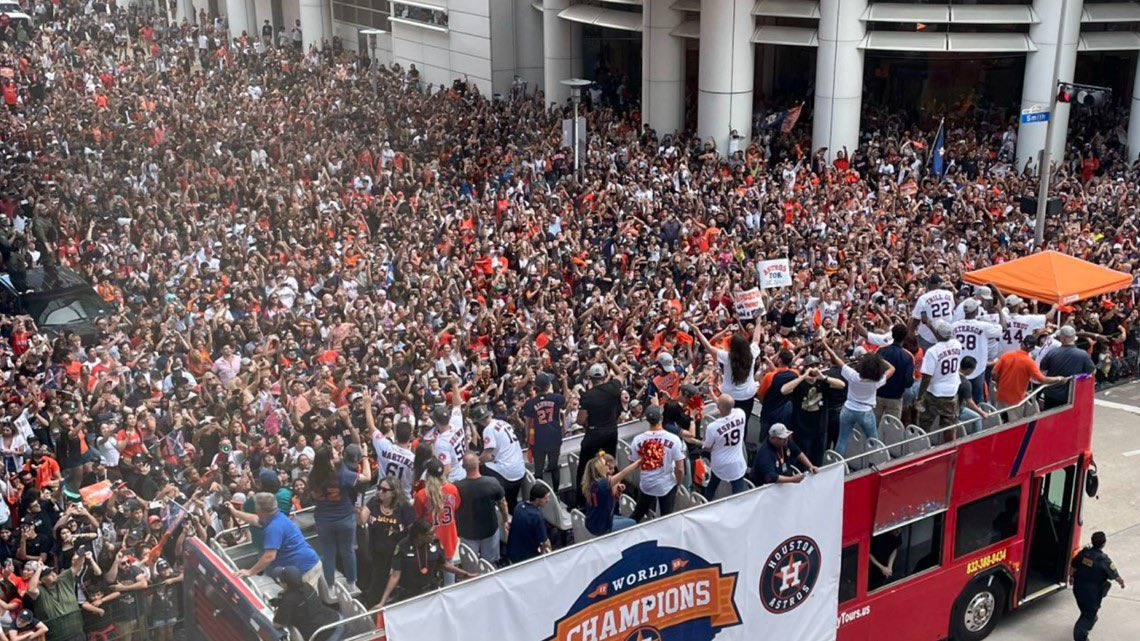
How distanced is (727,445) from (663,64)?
2110 centimetres

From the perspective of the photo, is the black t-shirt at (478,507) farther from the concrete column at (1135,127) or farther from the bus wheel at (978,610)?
the concrete column at (1135,127)

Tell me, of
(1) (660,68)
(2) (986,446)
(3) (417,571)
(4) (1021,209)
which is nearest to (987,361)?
(2) (986,446)

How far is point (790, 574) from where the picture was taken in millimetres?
10305

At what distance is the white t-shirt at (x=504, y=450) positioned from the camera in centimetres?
1022

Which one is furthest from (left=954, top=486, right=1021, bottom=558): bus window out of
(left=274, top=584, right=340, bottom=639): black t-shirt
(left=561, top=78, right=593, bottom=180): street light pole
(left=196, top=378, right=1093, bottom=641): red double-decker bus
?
(left=561, top=78, right=593, bottom=180): street light pole

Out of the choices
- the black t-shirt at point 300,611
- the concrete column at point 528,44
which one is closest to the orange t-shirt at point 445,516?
the black t-shirt at point 300,611

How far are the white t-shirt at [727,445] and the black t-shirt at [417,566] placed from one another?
2593 millimetres

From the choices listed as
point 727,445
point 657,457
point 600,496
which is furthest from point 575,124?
point 600,496

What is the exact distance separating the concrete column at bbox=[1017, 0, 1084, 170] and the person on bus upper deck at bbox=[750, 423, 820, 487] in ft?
63.7

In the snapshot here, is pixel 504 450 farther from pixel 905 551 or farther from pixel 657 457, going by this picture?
pixel 905 551

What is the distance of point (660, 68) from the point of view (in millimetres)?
30250

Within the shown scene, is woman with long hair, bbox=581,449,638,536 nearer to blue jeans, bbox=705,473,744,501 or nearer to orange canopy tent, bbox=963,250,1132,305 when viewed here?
blue jeans, bbox=705,473,744,501

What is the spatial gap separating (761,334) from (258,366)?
6.44 meters

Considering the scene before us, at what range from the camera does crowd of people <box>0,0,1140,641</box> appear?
10461 mm
